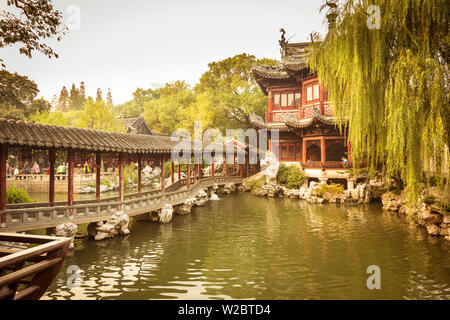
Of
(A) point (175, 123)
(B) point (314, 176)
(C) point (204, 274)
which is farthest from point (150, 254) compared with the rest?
(A) point (175, 123)

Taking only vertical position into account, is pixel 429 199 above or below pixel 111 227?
above

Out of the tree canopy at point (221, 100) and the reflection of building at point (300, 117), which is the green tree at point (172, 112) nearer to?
the tree canopy at point (221, 100)

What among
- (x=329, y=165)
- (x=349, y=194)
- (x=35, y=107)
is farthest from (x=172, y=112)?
(x=349, y=194)

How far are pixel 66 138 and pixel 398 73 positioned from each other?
9.35 m

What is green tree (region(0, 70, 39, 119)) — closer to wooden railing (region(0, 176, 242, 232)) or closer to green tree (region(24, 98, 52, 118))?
green tree (region(24, 98, 52, 118))

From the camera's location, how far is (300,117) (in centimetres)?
2155

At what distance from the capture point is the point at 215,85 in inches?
1389

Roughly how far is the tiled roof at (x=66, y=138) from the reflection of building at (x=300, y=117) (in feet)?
39.6

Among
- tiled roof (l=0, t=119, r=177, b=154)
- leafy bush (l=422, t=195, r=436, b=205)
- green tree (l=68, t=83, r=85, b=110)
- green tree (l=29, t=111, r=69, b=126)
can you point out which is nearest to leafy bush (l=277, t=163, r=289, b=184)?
leafy bush (l=422, t=195, r=436, b=205)

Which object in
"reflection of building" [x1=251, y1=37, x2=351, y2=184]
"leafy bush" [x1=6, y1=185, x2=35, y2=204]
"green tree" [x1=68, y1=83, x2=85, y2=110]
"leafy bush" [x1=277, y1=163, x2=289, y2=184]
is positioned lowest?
"leafy bush" [x1=6, y1=185, x2=35, y2=204]

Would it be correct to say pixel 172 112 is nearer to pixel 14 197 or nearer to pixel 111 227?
pixel 14 197

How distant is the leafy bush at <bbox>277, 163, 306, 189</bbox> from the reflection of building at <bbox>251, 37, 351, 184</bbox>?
0.59m

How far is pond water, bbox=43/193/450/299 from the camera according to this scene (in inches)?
224

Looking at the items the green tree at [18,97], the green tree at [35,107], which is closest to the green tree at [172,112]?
the green tree at [35,107]
